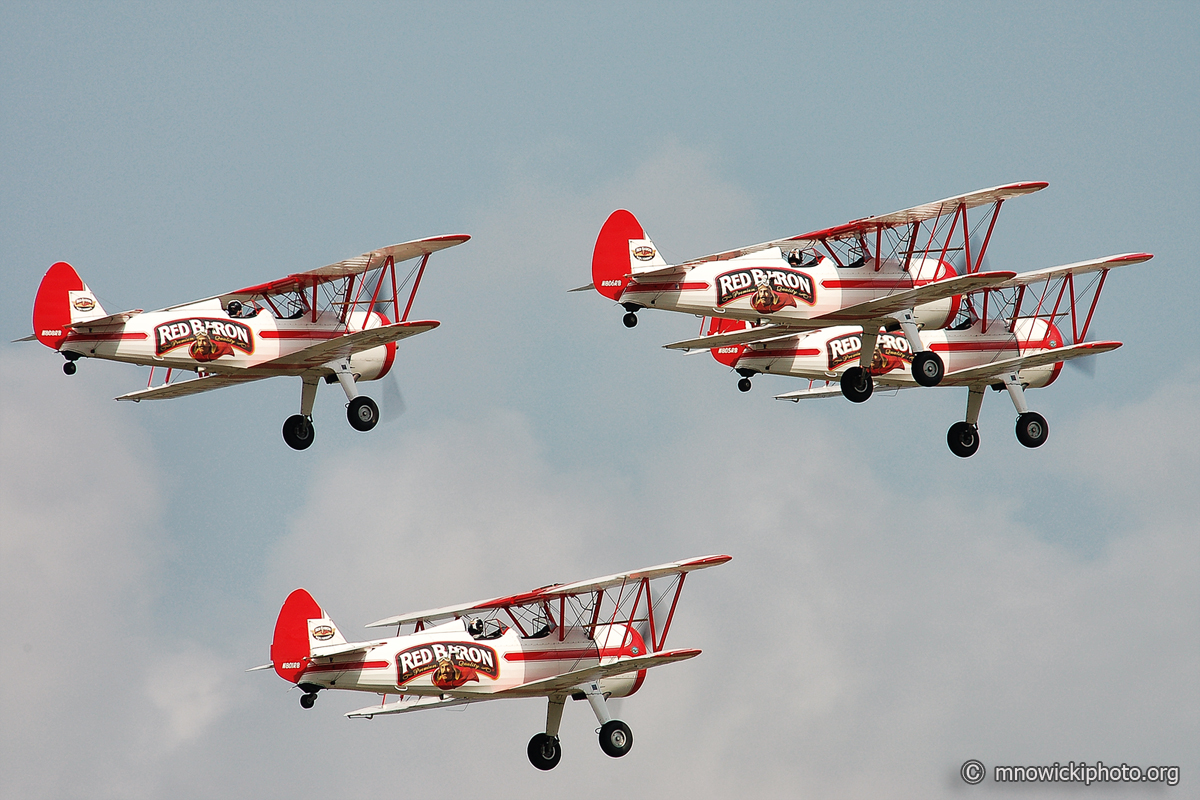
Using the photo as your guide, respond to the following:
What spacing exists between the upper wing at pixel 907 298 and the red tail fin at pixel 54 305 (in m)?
15.0

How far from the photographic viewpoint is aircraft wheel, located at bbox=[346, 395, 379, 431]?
45.9m

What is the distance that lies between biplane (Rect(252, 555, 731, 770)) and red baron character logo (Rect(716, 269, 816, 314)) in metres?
6.57

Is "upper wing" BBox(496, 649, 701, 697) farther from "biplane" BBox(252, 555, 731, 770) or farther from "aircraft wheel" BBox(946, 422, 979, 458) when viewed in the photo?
"aircraft wheel" BBox(946, 422, 979, 458)

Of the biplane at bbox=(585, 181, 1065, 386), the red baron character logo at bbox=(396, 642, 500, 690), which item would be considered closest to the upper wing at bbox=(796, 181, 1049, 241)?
the biplane at bbox=(585, 181, 1065, 386)

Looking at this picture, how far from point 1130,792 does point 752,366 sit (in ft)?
47.1

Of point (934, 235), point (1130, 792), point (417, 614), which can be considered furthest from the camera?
point (1130, 792)

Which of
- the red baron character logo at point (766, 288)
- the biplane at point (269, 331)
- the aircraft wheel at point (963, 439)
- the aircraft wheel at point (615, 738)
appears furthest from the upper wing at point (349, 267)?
the aircraft wheel at point (963, 439)

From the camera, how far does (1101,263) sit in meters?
51.4

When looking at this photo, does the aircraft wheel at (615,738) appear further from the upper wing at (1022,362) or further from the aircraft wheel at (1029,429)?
the aircraft wheel at (1029,429)

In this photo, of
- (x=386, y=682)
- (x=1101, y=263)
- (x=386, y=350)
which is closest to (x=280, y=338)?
(x=386, y=350)

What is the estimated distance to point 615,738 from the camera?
47000 mm

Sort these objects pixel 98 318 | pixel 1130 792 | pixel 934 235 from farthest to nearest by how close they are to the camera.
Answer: pixel 1130 792
pixel 934 235
pixel 98 318

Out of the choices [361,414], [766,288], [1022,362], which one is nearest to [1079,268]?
[1022,362]

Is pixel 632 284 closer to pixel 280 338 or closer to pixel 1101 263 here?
pixel 280 338
